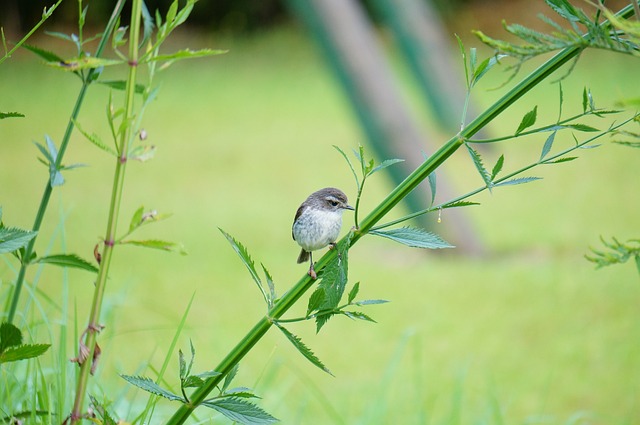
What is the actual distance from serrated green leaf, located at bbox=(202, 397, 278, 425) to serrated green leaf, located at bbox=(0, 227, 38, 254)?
12cm

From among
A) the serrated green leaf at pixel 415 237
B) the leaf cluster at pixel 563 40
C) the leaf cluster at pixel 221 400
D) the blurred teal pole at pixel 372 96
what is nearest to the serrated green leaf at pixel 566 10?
the leaf cluster at pixel 563 40

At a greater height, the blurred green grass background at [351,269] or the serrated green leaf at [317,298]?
the blurred green grass background at [351,269]

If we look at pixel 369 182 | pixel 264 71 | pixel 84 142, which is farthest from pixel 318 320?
pixel 264 71

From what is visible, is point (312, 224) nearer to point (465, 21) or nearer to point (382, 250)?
point (382, 250)

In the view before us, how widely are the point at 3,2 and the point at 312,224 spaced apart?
4.02m

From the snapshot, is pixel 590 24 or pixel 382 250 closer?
pixel 590 24

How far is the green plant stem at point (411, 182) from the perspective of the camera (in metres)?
0.36

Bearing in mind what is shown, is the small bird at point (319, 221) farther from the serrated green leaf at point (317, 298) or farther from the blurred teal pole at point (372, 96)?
the blurred teal pole at point (372, 96)

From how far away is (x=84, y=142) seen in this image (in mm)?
2713

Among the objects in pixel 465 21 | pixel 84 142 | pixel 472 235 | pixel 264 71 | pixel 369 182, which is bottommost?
pixel 472 235

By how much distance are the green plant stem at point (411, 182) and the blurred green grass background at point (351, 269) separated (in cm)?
21

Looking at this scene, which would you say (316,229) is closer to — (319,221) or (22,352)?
(319,221)

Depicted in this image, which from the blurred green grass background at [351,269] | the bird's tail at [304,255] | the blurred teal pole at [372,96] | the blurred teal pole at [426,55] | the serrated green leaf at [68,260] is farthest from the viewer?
the blurred teal pole at [426,55]

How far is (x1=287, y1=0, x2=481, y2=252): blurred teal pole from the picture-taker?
1.79 meters
